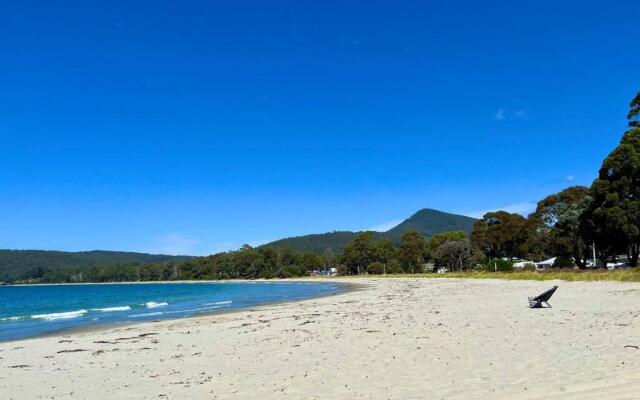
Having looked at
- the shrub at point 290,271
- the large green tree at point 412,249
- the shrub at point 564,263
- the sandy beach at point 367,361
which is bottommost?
the shrub at point 290,271

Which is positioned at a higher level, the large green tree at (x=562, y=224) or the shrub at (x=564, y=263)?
the large green tree at (x=562, y=224)

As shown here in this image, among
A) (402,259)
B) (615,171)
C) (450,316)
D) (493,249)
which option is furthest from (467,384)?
(402,259)

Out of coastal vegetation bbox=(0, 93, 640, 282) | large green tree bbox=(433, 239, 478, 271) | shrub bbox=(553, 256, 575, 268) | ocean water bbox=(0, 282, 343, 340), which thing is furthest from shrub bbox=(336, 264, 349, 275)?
shrub bbox=(553, 256, 575, 268)

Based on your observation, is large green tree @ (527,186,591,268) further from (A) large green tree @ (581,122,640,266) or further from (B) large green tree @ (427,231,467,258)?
(B) large green tree @ (427,231,467,258)

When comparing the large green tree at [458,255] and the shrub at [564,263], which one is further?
the large green tree at [458,255]

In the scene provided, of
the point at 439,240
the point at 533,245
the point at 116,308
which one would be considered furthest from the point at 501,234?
the point at 116,308

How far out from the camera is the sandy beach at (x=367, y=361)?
25.2 ft

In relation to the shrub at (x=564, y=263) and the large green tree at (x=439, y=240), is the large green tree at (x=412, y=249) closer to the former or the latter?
the large green tree at (x=439, y=240)

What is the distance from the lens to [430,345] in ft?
38.3

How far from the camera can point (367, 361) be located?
10.3 m

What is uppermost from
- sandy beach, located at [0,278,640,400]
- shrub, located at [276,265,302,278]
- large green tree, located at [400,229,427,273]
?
large green tree, located at [400,229,427,273]

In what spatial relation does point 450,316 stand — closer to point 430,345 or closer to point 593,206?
point 430,345

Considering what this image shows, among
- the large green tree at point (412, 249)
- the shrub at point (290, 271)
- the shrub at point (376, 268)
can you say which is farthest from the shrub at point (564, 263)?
the shrub at point (290, 271)

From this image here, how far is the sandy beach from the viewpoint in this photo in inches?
303
